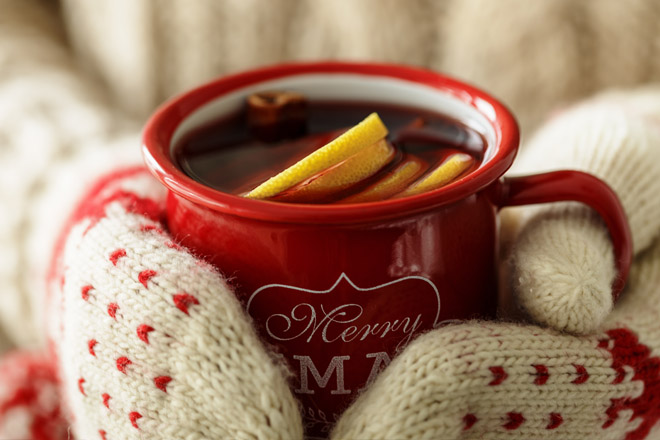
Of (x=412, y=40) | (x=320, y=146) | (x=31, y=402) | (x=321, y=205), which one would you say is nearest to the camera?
(x=321, y=205)

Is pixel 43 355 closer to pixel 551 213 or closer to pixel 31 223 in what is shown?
pixel 31 223

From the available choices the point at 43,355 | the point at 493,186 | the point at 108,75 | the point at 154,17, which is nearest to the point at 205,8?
the point at 154,17

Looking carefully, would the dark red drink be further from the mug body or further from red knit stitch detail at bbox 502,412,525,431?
red knit stitch detail at bbox 502,412,525,431

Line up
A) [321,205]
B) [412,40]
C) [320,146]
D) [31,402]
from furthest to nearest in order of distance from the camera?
[412,40]
[31,402]
[320,146]
[321,205]

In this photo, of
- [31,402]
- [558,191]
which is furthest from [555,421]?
[31,402]

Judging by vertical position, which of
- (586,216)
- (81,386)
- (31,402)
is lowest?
(31,402)

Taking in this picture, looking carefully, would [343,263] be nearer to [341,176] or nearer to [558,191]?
[341,176]

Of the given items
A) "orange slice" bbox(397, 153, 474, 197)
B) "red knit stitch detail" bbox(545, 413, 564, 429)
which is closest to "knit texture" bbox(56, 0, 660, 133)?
"orange slice" bbox(397, 153, 474, 197)

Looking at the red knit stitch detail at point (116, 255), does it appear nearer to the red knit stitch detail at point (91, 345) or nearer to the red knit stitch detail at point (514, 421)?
the red knit stitch detail at point (91, 345)
